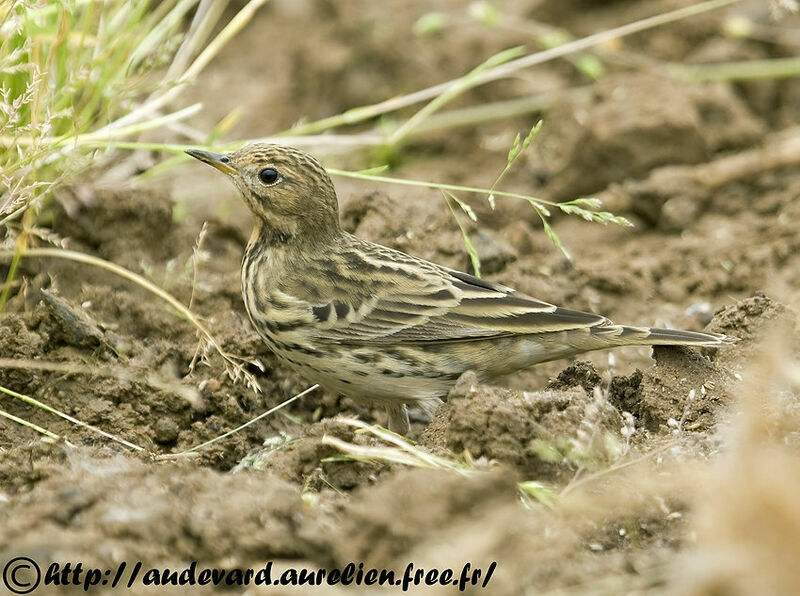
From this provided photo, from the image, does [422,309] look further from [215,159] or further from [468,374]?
[215,159]

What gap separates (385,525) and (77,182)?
3.79 meters

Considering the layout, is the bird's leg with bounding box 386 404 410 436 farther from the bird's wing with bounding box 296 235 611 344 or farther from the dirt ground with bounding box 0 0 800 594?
the bird's wing with bounding box 296 235 611 344

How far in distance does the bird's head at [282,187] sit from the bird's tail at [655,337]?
5.34 feet

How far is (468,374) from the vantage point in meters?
4.96

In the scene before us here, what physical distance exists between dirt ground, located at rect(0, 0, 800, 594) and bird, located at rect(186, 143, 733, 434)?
206 mm

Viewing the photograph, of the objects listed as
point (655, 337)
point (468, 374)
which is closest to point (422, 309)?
point (468, 374)

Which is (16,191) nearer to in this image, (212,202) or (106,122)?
(106,122)

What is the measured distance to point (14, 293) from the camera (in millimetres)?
5949

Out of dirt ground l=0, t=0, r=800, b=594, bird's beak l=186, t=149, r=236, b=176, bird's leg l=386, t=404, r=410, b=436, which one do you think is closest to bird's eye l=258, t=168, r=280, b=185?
bird's beak l=186, t=149, r=236, b=176

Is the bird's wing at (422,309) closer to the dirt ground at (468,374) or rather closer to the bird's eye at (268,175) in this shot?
the dirt ground at (468,374)

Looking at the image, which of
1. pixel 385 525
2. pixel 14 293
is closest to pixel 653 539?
pixel 385 525

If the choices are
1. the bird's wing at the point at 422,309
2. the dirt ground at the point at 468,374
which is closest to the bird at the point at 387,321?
the bird's wing at the point at 422,309

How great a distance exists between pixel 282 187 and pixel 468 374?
1.64m

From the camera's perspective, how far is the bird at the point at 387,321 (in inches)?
215
